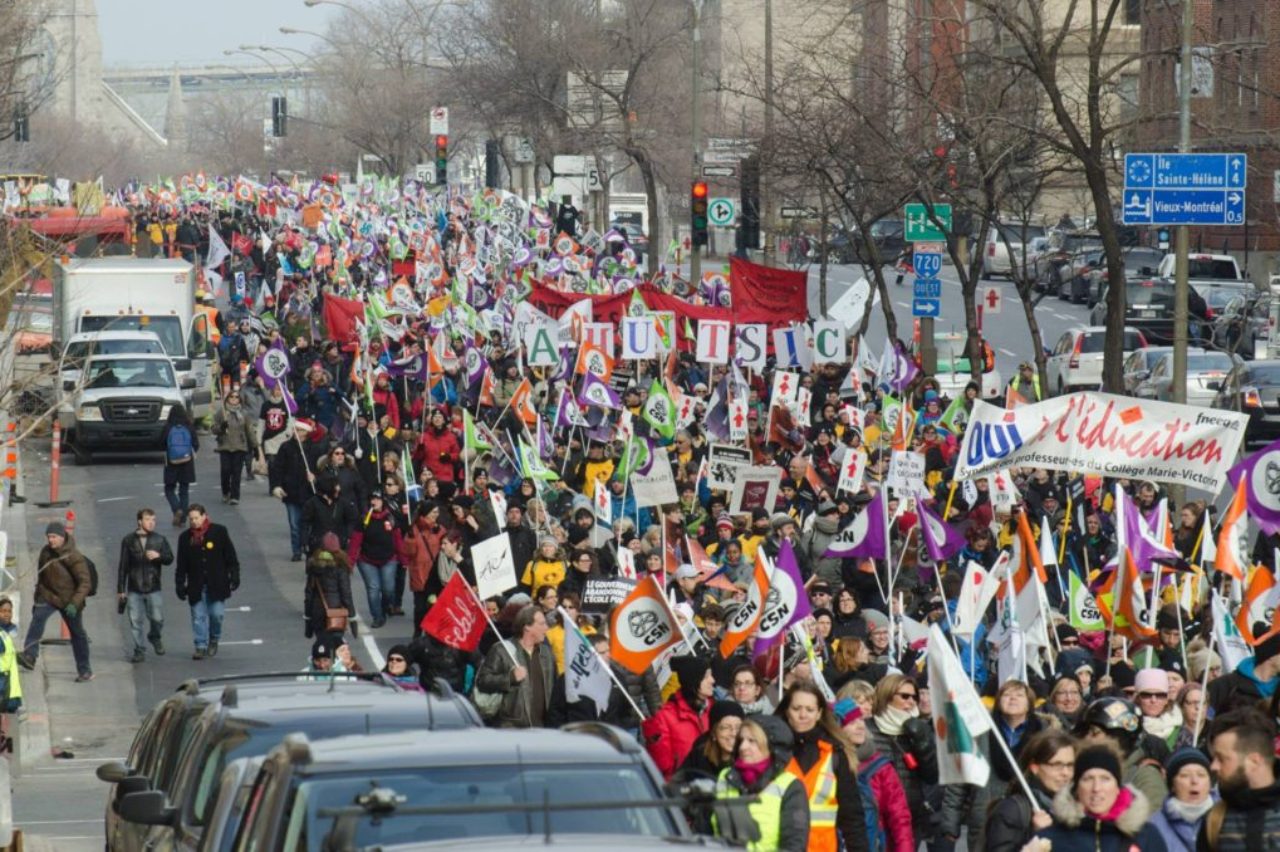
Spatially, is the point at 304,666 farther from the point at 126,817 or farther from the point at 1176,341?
the point at 126,817

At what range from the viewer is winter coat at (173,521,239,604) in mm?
20469

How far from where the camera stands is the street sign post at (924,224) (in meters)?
30.6

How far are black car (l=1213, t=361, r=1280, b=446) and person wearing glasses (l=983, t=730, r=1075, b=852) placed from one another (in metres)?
23.8

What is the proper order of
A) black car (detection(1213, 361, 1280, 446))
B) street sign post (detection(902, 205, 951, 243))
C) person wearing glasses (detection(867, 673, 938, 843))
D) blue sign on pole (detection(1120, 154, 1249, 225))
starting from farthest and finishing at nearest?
black car (detection(1213, 361, 1280, 446)), street sign post (detection(902, 205, 951, 243)), blue sign on pole (detection(1120, 154, 1249, 225)), person wearing glasses (detection(867, 673, 938, 843))

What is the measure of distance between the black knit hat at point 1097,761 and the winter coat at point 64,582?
1355 cm

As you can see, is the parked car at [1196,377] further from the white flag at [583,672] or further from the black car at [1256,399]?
the white flag at [583,672]

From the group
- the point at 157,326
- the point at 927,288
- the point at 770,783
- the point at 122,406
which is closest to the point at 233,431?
the point at 122,406

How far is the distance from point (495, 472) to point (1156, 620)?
451 inches

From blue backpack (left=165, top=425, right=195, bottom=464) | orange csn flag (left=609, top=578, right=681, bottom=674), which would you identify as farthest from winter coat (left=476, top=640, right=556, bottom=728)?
blue backpack (left=165, top=425, right=195, bottom=464)

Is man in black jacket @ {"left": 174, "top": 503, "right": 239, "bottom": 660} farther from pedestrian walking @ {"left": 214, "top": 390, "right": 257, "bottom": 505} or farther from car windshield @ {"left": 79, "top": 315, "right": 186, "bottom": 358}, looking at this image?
car windshield @ {"left": 79, "top": 315, "right": 186, "bottom": 358}

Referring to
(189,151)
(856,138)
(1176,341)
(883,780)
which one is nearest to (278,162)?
(189,151)

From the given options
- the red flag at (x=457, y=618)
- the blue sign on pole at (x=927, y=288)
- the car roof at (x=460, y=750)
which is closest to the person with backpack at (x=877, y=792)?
the car roof at (x=460, y=750)

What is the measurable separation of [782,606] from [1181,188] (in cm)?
841

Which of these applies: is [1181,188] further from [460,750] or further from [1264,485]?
[460,750]
